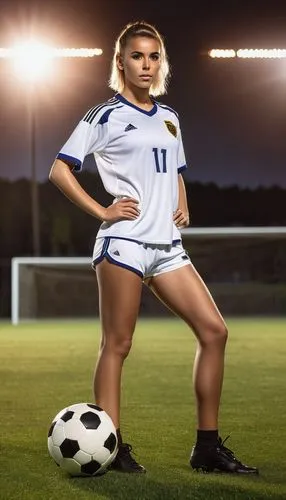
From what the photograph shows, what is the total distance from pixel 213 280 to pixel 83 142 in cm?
1843

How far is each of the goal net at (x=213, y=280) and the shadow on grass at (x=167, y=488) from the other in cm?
1601

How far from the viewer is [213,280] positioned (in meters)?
23.0

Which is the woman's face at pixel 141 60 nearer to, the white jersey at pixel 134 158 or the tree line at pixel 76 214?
the white jersey at pixel 134 158

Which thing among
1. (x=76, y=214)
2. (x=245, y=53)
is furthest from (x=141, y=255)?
(x=76, y=214)

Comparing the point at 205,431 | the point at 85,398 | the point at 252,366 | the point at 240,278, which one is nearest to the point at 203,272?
the point at 240,278

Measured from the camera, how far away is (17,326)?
60.1 feet

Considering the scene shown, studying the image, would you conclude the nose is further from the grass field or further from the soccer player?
the grass field

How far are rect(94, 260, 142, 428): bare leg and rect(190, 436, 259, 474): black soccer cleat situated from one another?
41 cm

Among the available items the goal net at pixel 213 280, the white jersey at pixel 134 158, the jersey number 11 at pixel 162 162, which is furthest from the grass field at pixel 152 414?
the goal net at pixel 213 280

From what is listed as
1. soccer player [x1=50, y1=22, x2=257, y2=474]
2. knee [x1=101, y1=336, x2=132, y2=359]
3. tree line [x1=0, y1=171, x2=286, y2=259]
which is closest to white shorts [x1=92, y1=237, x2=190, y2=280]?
soccer player [x1=50, y1=22, x2=257, y2=474]

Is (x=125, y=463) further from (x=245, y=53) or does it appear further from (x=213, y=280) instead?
(x=213, y=280)

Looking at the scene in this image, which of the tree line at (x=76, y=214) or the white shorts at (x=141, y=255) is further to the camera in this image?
the tree line at (x=76, y=214)

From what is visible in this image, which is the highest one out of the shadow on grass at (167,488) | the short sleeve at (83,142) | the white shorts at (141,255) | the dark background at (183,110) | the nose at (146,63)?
the dark background at (183,110)

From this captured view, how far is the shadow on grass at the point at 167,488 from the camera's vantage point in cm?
417
